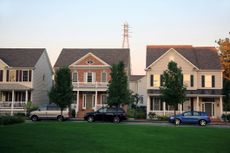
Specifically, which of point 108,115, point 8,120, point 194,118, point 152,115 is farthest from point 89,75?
point 8,120

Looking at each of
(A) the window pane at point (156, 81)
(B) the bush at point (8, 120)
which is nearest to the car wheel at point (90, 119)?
(B) the bush at point (8, 120)

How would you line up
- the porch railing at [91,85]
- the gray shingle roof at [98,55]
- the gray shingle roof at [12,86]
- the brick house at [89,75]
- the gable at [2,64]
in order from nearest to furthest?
the gray shingle roof at [12,86]
the porch railing at [91,85]
the gable at [2,64]
the brick house at [89,75]
the gray shingle roof at [98,55]

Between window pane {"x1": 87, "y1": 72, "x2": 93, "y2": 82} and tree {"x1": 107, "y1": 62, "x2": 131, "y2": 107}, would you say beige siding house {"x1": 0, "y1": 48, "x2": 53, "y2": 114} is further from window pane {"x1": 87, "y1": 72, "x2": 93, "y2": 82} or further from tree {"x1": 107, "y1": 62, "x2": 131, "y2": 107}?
tree {"x1": 107, "y1": 62, "x2": 131, "y2": 107}

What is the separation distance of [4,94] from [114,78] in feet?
53.9

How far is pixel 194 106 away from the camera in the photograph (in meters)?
43.3

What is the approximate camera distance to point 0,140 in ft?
48.8

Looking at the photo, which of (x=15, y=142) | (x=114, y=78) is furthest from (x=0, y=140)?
(x=114, y=78)

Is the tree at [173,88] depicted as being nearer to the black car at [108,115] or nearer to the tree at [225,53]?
the black car at [108,115]

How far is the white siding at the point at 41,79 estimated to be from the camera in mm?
46406

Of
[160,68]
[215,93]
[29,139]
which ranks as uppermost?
[160,68]

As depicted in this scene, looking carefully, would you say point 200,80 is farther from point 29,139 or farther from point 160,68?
point 29,139

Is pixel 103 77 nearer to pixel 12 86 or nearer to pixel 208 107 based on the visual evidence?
pixel 12 86

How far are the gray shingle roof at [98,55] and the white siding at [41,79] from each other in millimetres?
2733

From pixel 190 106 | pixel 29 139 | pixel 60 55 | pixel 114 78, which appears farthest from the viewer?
pixel 60 55
